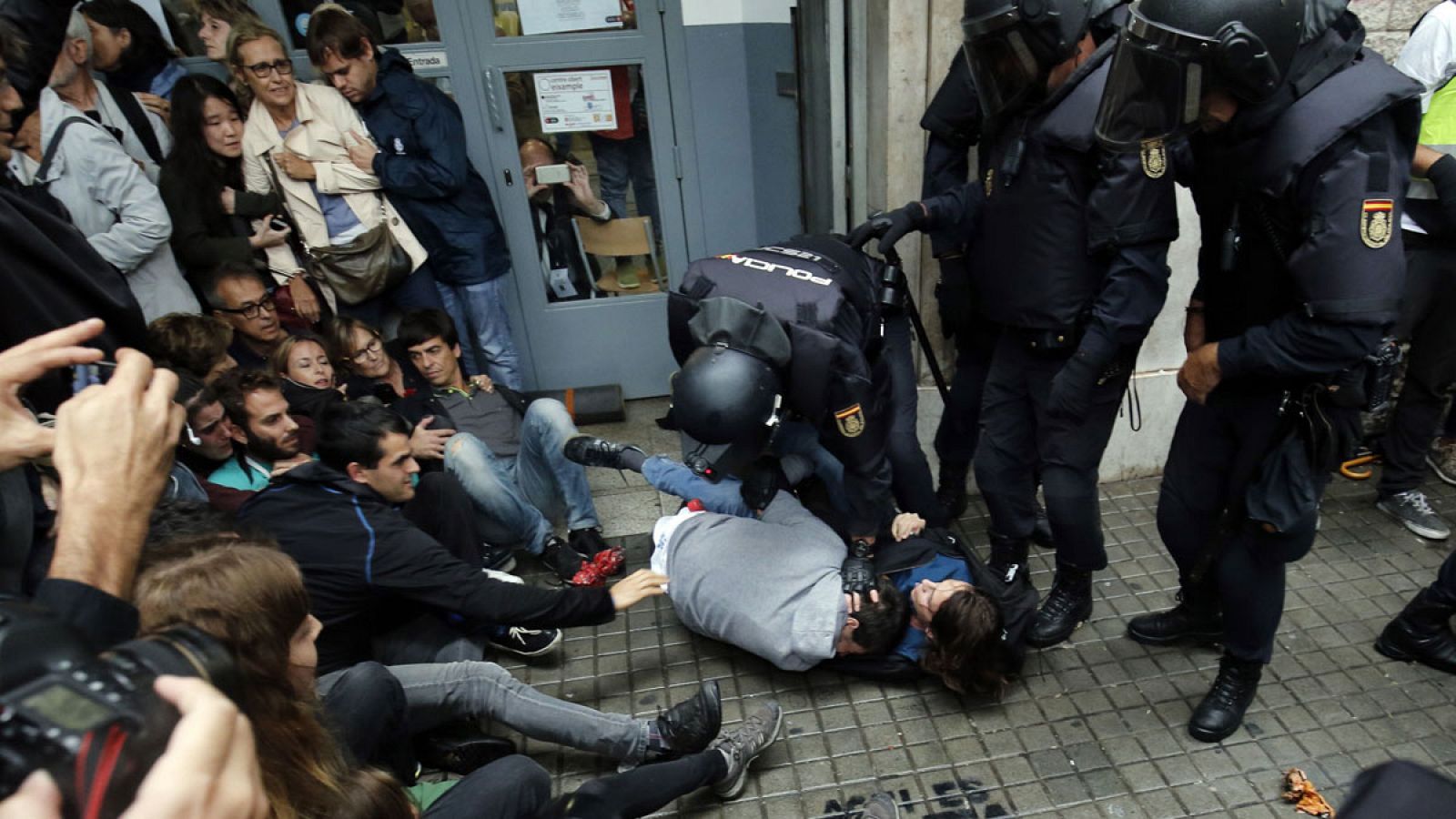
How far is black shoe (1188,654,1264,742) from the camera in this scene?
95.2 inches

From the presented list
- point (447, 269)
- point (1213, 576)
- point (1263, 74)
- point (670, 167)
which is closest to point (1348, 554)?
point (1213, 576)

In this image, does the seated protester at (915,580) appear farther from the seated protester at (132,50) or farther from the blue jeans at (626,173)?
the seated protester at (132,50)

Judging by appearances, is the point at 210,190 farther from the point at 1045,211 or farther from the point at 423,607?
the point at 1045,211

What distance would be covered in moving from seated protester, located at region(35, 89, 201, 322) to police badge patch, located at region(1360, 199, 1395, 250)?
141 inches

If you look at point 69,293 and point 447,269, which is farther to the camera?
point 447,269

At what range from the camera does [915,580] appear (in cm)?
267

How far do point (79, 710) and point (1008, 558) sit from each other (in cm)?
286

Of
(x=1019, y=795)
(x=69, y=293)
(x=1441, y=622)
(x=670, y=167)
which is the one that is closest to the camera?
(x=69, y=293)

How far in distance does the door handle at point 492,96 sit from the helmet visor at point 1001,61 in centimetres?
222

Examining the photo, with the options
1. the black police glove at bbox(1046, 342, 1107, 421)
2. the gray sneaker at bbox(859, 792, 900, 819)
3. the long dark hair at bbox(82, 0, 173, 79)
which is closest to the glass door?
the long dark hair at bbox(82, 0, 173, 79)

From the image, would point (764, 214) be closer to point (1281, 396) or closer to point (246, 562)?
point (1281, 396)

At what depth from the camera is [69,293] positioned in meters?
1.64

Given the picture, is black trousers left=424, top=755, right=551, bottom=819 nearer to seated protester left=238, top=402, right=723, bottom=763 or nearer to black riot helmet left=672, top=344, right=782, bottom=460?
seated protester left=238, top=402, right=723, bottom=763

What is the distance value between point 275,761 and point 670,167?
3263mm
